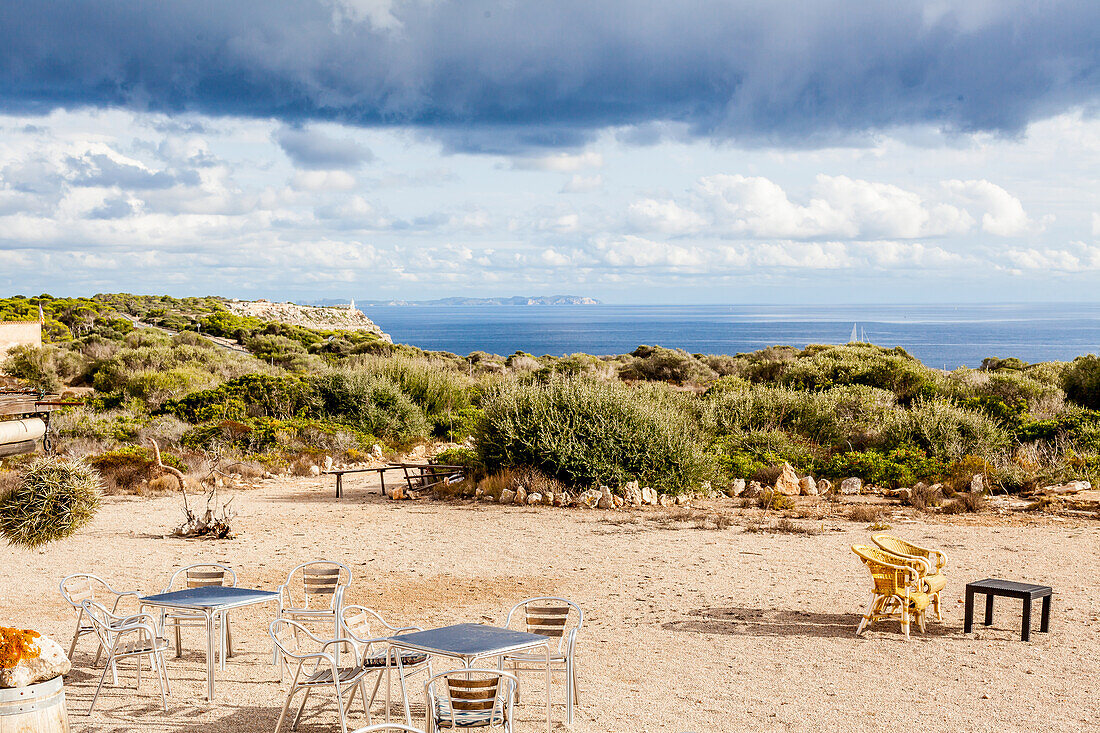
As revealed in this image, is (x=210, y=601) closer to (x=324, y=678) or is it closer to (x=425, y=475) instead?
(x=324, y=678)

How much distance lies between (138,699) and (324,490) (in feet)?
39.2

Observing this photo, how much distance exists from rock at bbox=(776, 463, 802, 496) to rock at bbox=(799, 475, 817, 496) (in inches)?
3.7

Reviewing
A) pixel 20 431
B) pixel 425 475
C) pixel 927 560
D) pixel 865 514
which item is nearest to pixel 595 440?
pixel 425 475

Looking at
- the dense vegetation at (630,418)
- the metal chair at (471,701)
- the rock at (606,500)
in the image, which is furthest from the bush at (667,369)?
the metal chair at (471,701)

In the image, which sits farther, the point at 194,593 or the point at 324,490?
the point at 324,490

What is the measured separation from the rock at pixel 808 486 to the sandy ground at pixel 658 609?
2.25m

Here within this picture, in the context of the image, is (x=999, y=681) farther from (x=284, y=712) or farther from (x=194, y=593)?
(x=194, y=593)

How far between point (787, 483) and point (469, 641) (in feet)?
39.6

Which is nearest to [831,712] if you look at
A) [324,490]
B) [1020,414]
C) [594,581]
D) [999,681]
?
[999,681]

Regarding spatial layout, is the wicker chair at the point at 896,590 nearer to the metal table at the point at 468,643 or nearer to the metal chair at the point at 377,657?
the metal table at the point at 468,643

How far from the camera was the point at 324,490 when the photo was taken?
18141 mm

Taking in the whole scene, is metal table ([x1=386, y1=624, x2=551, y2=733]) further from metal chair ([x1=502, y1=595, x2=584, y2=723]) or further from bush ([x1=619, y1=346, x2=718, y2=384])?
bush ([x1=619, y1=346, x2=718, y2=384])

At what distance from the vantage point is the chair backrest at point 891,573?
26.3ft

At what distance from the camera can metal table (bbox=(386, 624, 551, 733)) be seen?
5191 mm
